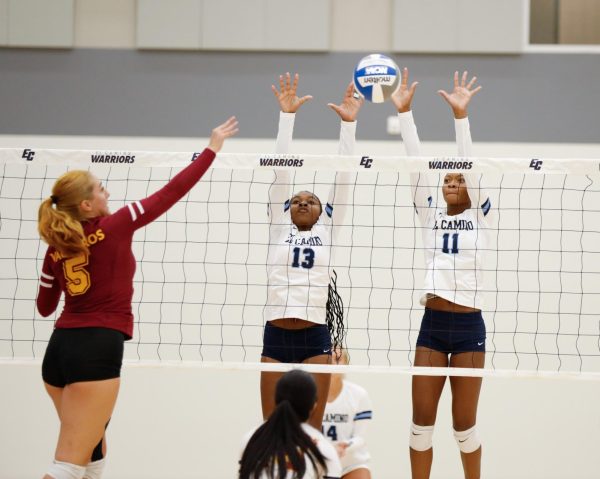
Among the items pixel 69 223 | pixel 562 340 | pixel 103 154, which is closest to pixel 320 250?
pixel 103 154

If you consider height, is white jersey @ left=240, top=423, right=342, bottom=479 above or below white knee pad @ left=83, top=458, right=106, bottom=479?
above

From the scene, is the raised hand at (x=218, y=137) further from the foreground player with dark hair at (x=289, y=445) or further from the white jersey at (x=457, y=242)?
the white jersey at (x=457, y=242)

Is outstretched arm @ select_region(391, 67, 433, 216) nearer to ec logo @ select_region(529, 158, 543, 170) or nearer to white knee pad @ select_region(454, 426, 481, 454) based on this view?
ec logo @ select_region(529, 158, 543, 170)

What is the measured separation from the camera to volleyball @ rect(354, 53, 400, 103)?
17.1 ft

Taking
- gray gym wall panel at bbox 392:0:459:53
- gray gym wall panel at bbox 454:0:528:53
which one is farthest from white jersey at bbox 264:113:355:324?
gray gym wall panel at bbox 454:0:528:53

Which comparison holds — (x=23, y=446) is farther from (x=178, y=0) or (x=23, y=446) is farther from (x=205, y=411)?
(x=178, y=0)

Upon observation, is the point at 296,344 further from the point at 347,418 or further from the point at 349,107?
the point at 349,107

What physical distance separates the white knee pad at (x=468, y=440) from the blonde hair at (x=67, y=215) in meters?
2.78

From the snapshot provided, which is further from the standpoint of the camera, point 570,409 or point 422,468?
point 570,409

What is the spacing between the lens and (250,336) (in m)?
8.12

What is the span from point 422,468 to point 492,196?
3.26 metres

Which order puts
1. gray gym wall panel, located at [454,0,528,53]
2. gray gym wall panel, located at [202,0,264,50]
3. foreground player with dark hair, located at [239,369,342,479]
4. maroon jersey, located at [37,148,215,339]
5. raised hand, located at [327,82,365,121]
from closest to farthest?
foreground player with dark hair, located at [239,369,342,479] < maroon jersey, located at [37,148,215,339] < raised hand, located at [327,82,365,121] < gray gym wall panel, located at [454,0,528,53] < gray gym wall panel, located at [202,0,264,50]

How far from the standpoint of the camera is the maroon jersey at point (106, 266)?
3.93 meters

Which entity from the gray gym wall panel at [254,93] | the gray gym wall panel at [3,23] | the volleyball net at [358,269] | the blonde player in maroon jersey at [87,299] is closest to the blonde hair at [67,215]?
Answer: the blonde player in maroon jersey at [87,299]
